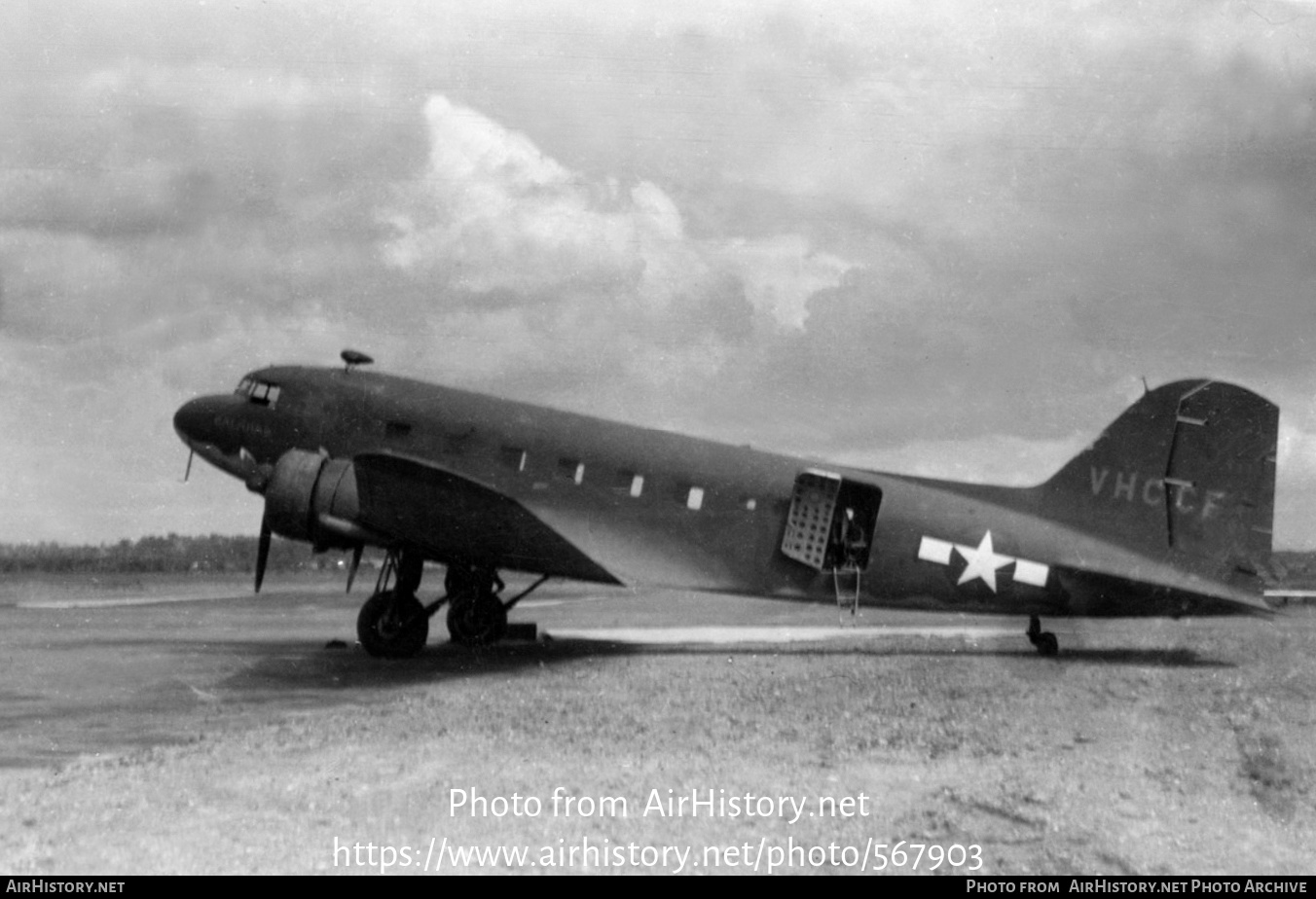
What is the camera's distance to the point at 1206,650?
1351 cm

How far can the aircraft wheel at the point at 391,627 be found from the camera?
13352mm

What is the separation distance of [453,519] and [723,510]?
3412 mm

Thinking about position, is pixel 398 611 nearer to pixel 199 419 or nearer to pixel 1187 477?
pixel 199 419

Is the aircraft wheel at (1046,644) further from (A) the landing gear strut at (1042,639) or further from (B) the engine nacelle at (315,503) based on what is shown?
(B) the engine nacelle at (315,503)

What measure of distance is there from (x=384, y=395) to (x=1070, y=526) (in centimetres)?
870

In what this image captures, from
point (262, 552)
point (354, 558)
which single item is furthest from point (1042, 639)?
point (262, 552)

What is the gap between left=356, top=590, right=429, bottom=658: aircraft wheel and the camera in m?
13.4

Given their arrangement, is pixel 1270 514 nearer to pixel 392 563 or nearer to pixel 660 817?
pixel 660 817

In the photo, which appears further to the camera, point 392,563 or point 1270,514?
point 392,563

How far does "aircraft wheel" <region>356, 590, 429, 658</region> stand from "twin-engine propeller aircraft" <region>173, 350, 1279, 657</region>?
0.08 feet

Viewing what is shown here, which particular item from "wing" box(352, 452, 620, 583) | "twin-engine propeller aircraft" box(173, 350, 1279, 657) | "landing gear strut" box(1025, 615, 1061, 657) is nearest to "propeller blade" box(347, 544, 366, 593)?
"twin-engine propeller aircraft" box(173, 350, 1279, 657)

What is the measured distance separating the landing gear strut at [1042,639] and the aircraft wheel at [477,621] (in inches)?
267

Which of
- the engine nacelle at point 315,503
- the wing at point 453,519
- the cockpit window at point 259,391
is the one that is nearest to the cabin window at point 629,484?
the wing at point 453,519
